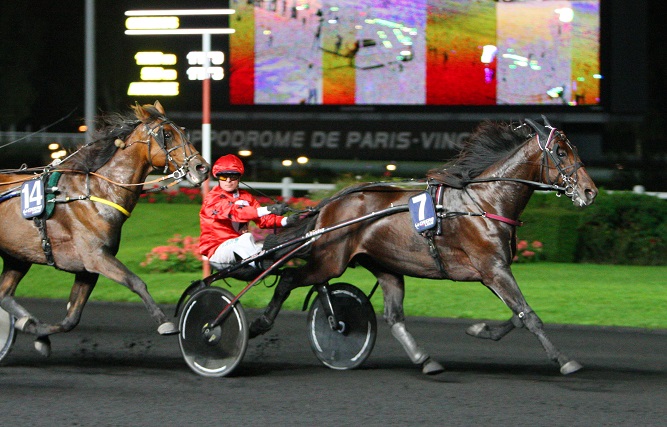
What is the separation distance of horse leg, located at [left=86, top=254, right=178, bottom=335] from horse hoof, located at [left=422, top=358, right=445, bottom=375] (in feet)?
5.43

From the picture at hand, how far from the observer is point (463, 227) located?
7.40 metres

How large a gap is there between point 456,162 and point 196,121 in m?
12.8

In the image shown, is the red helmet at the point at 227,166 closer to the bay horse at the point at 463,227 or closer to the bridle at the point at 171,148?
the bridle at the point at 171,148

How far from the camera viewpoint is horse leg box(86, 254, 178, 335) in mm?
7168

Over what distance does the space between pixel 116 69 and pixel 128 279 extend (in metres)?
29.6

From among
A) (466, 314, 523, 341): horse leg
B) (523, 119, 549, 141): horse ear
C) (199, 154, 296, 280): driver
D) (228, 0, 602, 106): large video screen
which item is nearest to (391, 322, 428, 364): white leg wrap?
(466, 314, 523, 341): horse leg

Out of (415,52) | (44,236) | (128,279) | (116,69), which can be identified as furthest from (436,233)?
(116,69)

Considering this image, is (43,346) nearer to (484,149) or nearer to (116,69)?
(484,149)

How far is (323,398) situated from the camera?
6.73 metres

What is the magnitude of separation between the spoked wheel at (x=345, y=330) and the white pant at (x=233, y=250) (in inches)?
25.5

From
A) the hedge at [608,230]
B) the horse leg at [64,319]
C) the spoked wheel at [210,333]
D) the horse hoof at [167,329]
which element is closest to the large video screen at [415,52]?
the hedge at [608,230]

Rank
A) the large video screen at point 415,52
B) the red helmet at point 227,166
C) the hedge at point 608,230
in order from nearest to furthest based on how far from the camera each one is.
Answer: the red helmet at point 227,166 < the hedge at point 608,230 < the large video screen at point 415,52

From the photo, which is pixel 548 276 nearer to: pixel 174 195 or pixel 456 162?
pixel 456 162

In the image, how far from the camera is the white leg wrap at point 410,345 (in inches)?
290
